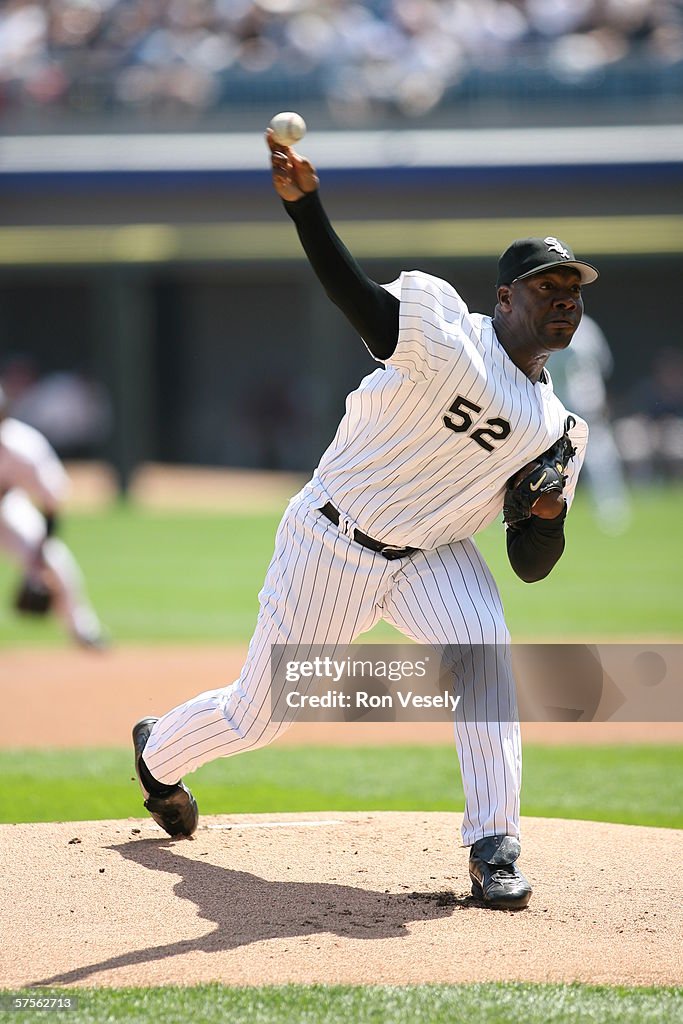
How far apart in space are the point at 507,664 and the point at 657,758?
274cm

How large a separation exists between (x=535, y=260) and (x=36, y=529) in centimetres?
541

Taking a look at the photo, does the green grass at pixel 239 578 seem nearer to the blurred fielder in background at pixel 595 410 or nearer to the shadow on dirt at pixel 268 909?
the blurred fielder in background at pixel 595 410

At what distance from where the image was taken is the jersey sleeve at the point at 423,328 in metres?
3.02

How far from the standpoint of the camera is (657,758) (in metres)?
5.88

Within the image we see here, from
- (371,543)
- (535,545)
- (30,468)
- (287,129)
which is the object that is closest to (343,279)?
(287,129)

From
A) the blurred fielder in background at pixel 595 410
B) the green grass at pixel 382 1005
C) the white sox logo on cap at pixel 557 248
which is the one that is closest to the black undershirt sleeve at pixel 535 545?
the white sox logo on cap at pixel 557 248

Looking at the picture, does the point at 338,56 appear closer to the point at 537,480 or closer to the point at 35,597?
the point at 35,597

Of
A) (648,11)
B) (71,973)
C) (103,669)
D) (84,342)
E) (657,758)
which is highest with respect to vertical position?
(648,11)

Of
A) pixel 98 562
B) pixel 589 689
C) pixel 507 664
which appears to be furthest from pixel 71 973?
pixel 98 562

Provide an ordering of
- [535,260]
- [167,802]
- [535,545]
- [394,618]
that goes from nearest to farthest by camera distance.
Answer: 1. [535,260]
2. [535,545]
3. [394,618]
4. [167,802]

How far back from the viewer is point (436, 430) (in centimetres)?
322

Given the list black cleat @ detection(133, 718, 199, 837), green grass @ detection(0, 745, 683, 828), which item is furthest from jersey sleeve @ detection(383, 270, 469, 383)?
green grass @ detection(0, 745, 683, 828)

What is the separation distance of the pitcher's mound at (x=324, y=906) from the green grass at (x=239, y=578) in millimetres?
4631

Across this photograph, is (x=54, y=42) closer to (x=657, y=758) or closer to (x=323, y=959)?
(x=657, y=758)
